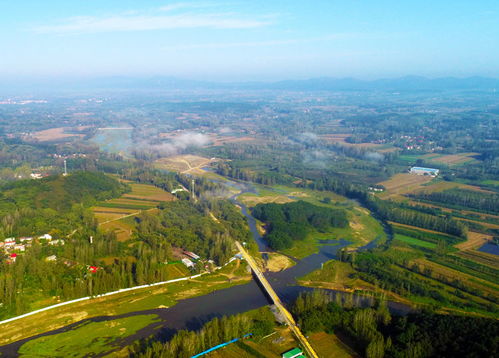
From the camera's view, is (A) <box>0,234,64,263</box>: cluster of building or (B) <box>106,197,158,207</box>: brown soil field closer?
(A) <box>0,234,64,263</box>: cluster of building

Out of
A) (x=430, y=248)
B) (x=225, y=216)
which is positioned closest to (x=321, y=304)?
(x=430, y=248)

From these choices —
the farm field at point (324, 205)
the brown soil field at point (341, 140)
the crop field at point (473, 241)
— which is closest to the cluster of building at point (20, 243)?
the farm field at point (324, 205)

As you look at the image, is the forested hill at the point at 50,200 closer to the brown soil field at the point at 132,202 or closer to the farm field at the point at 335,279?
the brown soil field at the point at 132,202

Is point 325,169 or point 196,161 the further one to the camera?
point 196,161

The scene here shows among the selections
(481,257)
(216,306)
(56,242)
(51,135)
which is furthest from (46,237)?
(51,135)

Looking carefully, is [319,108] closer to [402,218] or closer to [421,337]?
[402,218]

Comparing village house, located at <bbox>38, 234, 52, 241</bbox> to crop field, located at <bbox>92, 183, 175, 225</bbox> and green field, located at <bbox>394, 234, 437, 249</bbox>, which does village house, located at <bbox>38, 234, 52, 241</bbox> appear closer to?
crop field, located at <bbox>92, 183, 175, 225</bbox>

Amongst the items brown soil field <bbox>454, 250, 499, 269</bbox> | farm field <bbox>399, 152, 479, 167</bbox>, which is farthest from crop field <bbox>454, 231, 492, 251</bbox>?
farm field <bbox>399, 152, 479, 167</bbox>
